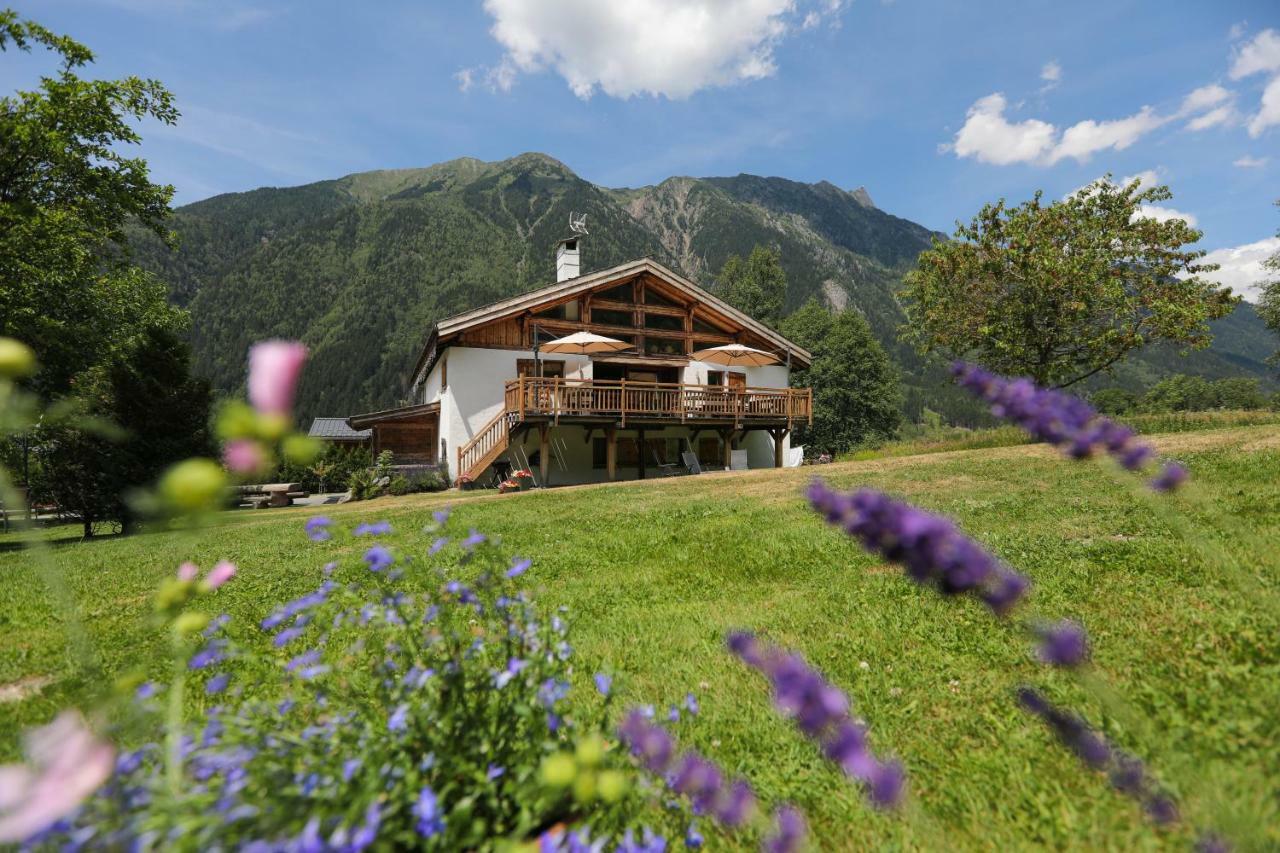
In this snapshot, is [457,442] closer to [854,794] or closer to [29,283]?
[29,283]

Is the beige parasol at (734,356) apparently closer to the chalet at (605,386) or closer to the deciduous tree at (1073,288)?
the chalet at (605,386)

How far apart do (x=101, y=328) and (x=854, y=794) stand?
20241 mm

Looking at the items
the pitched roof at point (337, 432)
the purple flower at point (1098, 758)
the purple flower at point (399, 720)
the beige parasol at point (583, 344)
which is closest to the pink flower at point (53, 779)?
the purple flower at point (399, 720)

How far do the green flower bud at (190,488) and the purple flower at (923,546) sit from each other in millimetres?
1161

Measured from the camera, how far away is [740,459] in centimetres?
2234

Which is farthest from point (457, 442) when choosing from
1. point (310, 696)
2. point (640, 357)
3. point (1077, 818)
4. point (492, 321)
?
point (1077, 818)

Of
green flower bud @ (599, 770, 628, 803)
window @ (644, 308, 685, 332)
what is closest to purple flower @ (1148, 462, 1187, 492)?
green flower bud @ (599, 770, 628, 803)

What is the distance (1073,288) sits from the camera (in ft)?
62.0

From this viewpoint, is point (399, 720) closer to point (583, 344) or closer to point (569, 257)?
point (583, 344)

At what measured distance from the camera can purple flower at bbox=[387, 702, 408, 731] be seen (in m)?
1.72

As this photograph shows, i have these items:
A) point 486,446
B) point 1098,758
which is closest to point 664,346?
point 486,446

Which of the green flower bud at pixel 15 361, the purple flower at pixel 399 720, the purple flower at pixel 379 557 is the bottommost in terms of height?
the purple flower at pixel 399 720

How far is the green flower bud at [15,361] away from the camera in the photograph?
3.18 feet

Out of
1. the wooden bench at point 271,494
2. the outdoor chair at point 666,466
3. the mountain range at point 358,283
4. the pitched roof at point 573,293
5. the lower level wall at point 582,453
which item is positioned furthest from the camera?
the mountain range at point 358,283
